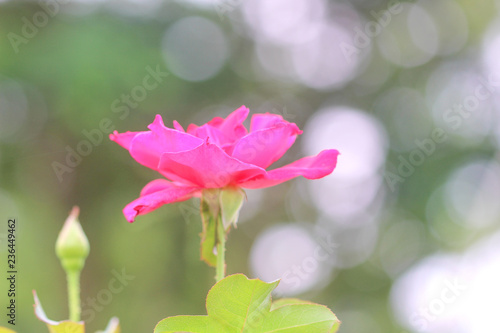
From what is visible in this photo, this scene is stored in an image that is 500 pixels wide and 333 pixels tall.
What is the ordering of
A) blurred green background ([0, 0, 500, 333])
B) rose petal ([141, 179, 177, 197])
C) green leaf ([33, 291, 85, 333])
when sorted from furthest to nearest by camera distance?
blurred green background ([0, 0, 500, 333]) < rose petal ([141, 179, 177, 197]) < green leaf ([33, 291, 85, 333])

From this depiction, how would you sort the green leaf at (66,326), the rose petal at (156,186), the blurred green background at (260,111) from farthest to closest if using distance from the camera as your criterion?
the blurred green background at (260,111) < the rose petal at (156,186) < the green leaf at (66,326)

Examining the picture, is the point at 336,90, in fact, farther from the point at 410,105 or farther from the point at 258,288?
the point at 258,288

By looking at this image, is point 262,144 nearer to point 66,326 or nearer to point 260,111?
point 66,326

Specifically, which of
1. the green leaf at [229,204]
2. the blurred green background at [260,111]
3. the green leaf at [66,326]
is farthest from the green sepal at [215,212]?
the blurred green background at [260,111]

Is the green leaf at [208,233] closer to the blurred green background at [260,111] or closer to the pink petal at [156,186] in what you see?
the pink petal at [156,186]

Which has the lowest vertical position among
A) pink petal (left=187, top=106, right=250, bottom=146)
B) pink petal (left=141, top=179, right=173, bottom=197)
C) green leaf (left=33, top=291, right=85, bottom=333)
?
green leaf (left=33, top=291, right=85, bottom=333)

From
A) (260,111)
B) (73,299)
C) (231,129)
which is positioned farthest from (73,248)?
(260,111)

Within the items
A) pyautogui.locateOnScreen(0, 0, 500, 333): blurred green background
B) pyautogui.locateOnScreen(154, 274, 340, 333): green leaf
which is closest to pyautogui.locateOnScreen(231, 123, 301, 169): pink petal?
pyautogui.locateOnScreen(154, 274, 340, 333): green leaf

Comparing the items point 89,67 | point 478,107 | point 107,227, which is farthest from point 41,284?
point 478,107

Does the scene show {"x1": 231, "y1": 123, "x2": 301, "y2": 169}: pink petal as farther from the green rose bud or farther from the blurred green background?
the blurred green background
